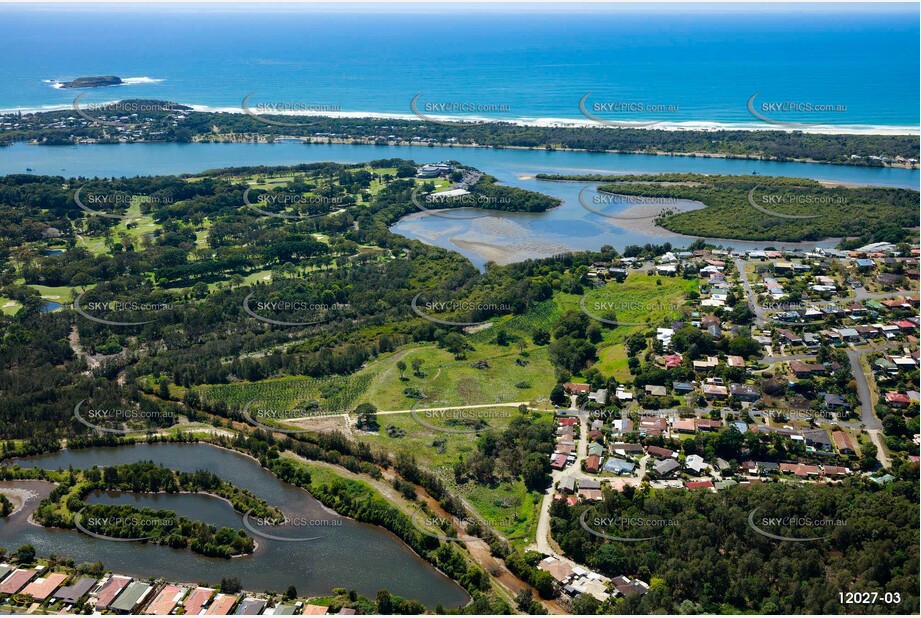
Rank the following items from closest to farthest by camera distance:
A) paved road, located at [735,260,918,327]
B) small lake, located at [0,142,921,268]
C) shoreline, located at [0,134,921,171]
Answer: paved road, located at [735,260,918,327] < small lake, located at [0,142,921,268] < shoreline, located at [0,134,921,171]

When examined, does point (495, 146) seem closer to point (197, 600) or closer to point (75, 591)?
point (197, 600)

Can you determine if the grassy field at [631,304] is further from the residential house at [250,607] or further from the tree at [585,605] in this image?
the residential house at [250,607]

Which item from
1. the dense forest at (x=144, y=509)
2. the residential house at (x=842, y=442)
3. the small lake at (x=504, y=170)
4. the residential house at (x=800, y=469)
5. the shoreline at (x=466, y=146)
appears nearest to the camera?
the dense forest at (x=144, y=509)

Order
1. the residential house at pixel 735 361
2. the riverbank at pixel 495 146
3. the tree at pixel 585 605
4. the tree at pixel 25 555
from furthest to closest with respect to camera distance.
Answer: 1. the riverbank at pixel 495 146
2. the residential house at pixel 735 361
3. the tree at pixel 25 555
4. the tree at pixel 585 605

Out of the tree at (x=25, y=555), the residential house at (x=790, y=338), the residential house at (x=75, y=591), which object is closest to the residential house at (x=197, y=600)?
the residential house at (x=75, y=591)

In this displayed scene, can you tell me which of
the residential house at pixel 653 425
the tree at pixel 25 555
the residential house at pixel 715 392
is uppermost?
the residential house at pixel 715 392

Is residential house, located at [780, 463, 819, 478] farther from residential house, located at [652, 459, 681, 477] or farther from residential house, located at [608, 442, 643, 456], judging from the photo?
residential house, located at [608, 442, 643, 456]

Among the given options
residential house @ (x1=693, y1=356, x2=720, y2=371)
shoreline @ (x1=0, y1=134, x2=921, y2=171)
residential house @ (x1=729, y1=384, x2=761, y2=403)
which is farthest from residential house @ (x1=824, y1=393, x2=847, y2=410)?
shoreline @ (x1=0, y1=134, x2=921, y2=171)

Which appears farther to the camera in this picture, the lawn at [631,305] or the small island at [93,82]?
the small island at [93,82]
